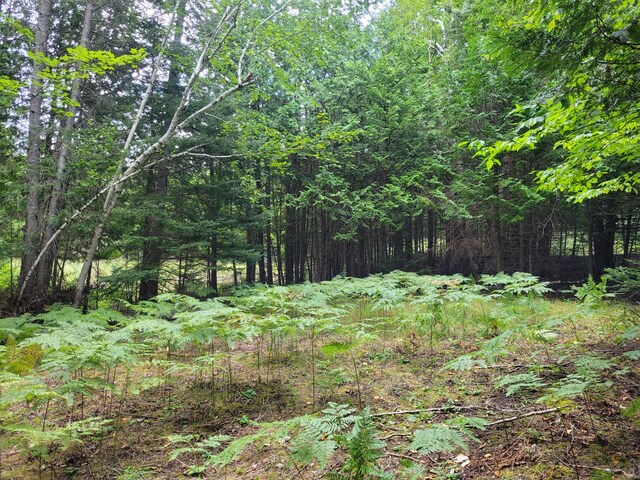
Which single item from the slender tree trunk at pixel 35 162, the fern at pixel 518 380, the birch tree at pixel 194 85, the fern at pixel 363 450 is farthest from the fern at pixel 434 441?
the slender tree trunk at pixel 35 162

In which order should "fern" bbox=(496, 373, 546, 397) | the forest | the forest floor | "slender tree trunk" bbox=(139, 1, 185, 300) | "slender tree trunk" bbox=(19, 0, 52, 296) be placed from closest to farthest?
the forest floor → "fern" bbox=(496, 373, 546, 397) → the forest → "slender tree trunk" bbox=(19, 0, 52, 296) → "slender tree trunk" bbox=(139, 1, 185, 300)

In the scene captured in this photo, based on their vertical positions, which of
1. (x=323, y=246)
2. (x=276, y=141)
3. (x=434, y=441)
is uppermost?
(x=276, y=141)

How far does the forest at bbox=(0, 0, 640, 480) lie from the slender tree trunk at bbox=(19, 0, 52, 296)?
0.07 metres

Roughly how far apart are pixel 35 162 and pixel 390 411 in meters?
10.1

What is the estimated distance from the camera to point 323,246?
1542cm

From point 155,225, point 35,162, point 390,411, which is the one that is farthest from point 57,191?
point 390,411

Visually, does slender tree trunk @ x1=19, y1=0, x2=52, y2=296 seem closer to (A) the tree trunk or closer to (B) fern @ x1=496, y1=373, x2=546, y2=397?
(A) the tree trunk

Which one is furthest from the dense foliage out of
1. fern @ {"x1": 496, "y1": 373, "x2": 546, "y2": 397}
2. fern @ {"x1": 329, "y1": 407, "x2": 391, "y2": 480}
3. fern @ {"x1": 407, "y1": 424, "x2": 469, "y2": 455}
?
fern @ {"x1": 329, "y1": 407, "x2": 391, "y2": 480}

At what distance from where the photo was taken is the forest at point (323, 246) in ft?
8.78

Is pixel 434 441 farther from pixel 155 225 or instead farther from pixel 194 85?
pixel 155 225

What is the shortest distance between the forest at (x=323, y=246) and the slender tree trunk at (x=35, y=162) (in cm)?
7

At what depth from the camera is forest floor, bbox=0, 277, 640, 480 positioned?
91.4 inches

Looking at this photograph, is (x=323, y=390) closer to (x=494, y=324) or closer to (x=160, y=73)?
(x=494, y=324)

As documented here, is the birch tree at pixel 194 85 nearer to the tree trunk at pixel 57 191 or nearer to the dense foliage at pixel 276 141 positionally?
the dense foliage at pixel 276 141
